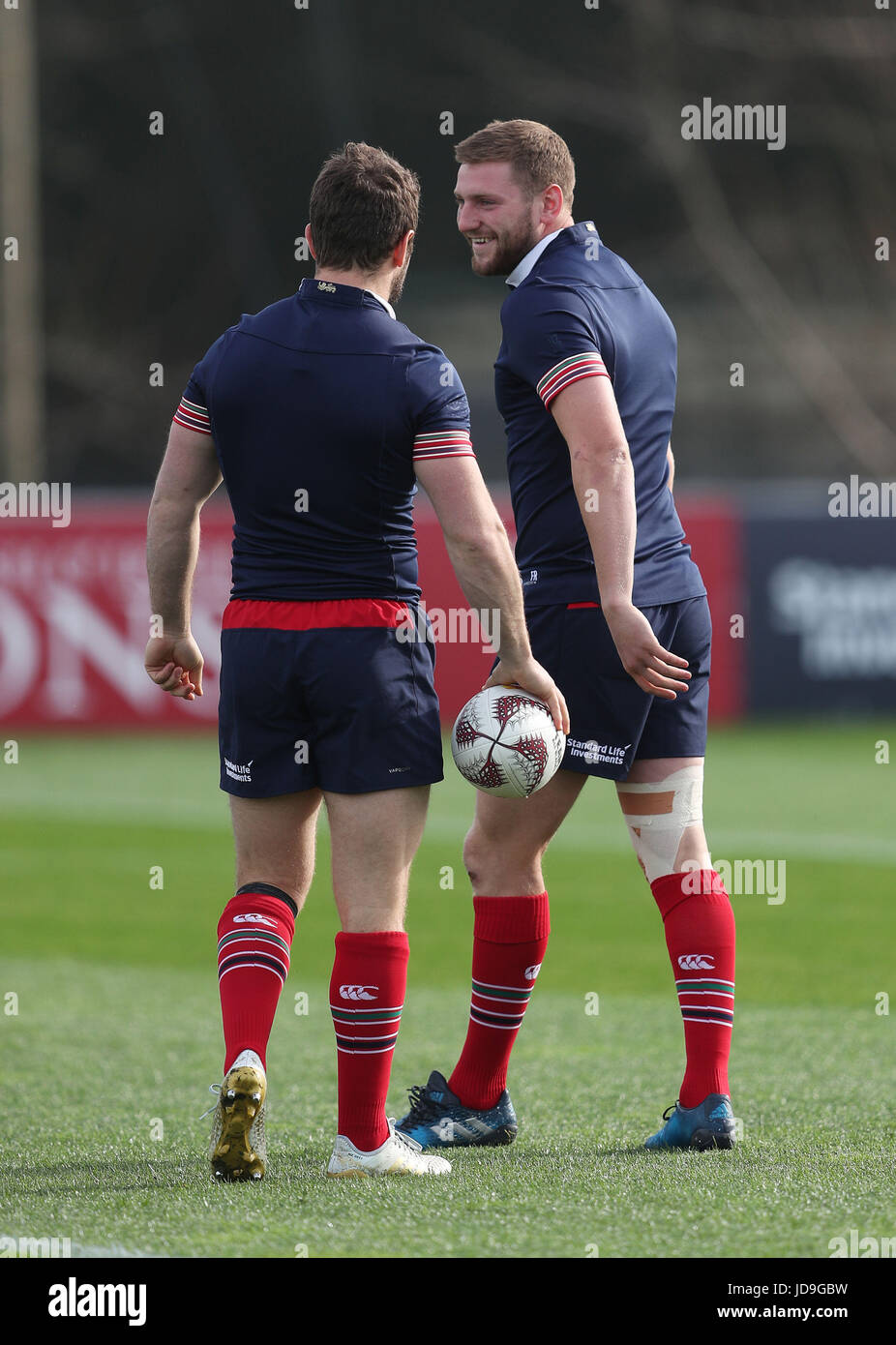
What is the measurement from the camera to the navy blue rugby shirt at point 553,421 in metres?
4.18

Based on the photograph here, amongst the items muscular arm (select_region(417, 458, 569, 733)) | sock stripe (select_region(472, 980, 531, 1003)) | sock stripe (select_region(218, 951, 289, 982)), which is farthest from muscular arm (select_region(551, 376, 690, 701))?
sock stripe (select_region(218, 951, 289, 982))

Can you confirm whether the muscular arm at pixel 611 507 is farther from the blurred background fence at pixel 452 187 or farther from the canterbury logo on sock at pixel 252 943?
the blurred background fence at pixel 452 187

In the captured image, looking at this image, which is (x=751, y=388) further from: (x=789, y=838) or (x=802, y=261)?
(x=789, y=838)

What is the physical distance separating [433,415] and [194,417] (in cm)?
56

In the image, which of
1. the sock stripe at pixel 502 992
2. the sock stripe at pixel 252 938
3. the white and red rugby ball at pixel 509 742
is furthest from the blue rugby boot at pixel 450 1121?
the white and red rugby ball at pixel 509 742

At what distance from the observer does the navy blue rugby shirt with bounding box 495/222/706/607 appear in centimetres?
418

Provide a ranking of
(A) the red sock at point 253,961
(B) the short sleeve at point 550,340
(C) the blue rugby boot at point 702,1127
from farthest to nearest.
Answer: (C) the blue rugby boot at point 702,1127 → (B) the short sleeve at point 550,340 → (A) the red sock at point 253,961

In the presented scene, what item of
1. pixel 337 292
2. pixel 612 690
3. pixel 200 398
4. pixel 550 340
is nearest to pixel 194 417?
pixel 200 398

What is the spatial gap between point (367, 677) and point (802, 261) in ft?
83.5

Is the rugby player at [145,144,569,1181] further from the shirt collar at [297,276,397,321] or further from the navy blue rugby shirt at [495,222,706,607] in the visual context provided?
the navy blue rugby shirt at [495,222,706,607]

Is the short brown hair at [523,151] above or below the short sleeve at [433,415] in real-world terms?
above

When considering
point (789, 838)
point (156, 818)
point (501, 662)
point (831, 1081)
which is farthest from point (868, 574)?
point (501, 662)
